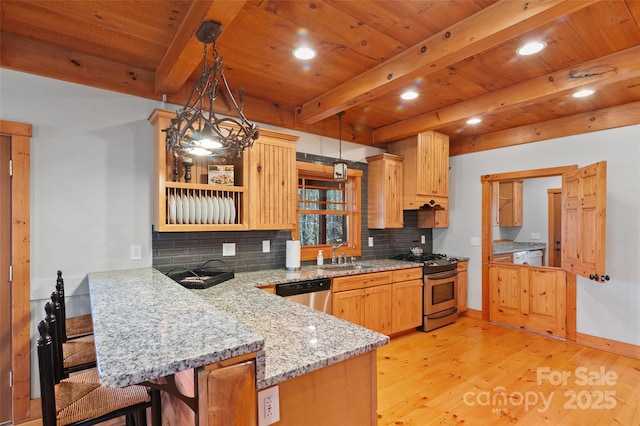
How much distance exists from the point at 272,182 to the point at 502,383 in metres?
2.76

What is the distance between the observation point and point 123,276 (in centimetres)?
243

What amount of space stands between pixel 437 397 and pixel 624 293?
2534 millimetres

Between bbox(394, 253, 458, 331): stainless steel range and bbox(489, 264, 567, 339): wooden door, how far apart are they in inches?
22.2

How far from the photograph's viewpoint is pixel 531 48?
2.38 meters

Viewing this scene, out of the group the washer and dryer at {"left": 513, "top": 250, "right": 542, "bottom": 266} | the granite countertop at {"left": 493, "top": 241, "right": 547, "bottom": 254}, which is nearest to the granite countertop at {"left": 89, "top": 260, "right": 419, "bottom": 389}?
the granite countertop at {"left": 493, "top": 241, "right": 547, "bottom": 254}

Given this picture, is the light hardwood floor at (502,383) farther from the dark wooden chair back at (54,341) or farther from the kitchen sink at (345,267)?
the dark wooden chair back at (54,341)

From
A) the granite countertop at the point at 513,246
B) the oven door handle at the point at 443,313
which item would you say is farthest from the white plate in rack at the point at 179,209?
the granite countertop at the point at 513,246

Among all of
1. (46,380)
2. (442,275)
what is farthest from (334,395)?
(442,275)

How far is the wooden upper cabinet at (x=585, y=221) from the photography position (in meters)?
3.18

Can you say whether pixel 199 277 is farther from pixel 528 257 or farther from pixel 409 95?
pixel 528 257

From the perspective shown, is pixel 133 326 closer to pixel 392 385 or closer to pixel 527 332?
pixel 392 385

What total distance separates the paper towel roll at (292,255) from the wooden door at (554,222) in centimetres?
430

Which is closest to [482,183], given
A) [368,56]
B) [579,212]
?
[579,212]

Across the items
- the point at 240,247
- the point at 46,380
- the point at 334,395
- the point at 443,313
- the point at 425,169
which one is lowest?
the point at 443,313
